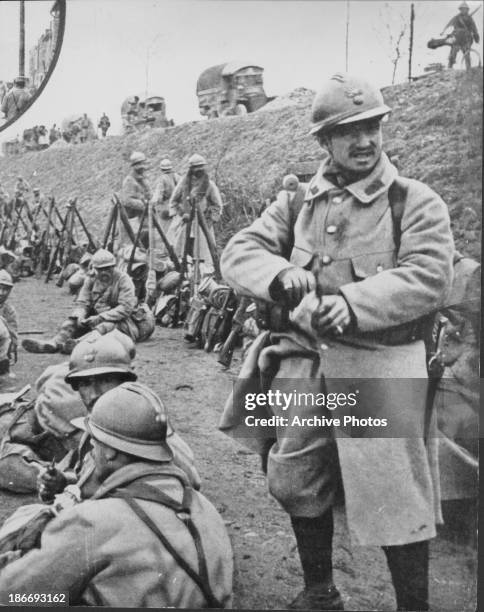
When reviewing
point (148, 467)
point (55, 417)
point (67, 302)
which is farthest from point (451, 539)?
point (67, 302)

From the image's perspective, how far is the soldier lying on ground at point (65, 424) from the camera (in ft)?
17.7

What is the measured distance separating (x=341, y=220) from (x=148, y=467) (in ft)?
5.63

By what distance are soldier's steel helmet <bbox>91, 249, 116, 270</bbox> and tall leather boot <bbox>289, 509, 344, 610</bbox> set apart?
2.15 m

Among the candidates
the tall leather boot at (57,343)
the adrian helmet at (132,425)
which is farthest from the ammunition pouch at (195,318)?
the adrian helmet at (132,425)

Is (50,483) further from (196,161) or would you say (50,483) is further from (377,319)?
(196,161)

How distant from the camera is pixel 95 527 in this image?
186 inches

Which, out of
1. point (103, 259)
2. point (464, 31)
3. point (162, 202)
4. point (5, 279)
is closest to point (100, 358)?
point (103, 259)

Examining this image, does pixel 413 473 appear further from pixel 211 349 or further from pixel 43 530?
pixel 43 530

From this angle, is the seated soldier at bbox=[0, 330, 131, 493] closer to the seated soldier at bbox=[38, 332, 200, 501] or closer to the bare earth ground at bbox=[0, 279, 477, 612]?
the seated soldier at bbox=[38, 332, 200, 501]

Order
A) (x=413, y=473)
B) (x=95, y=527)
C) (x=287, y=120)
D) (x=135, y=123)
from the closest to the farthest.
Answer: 1. (x=95, y=527)
2. (x=413, y=473)
3. (x=287, y=120)
4. (x=135, y=123)

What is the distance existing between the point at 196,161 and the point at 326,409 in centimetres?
184

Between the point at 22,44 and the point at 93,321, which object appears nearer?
the point at 22,44

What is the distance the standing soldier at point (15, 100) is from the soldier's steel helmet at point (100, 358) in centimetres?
160

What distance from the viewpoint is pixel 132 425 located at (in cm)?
494
